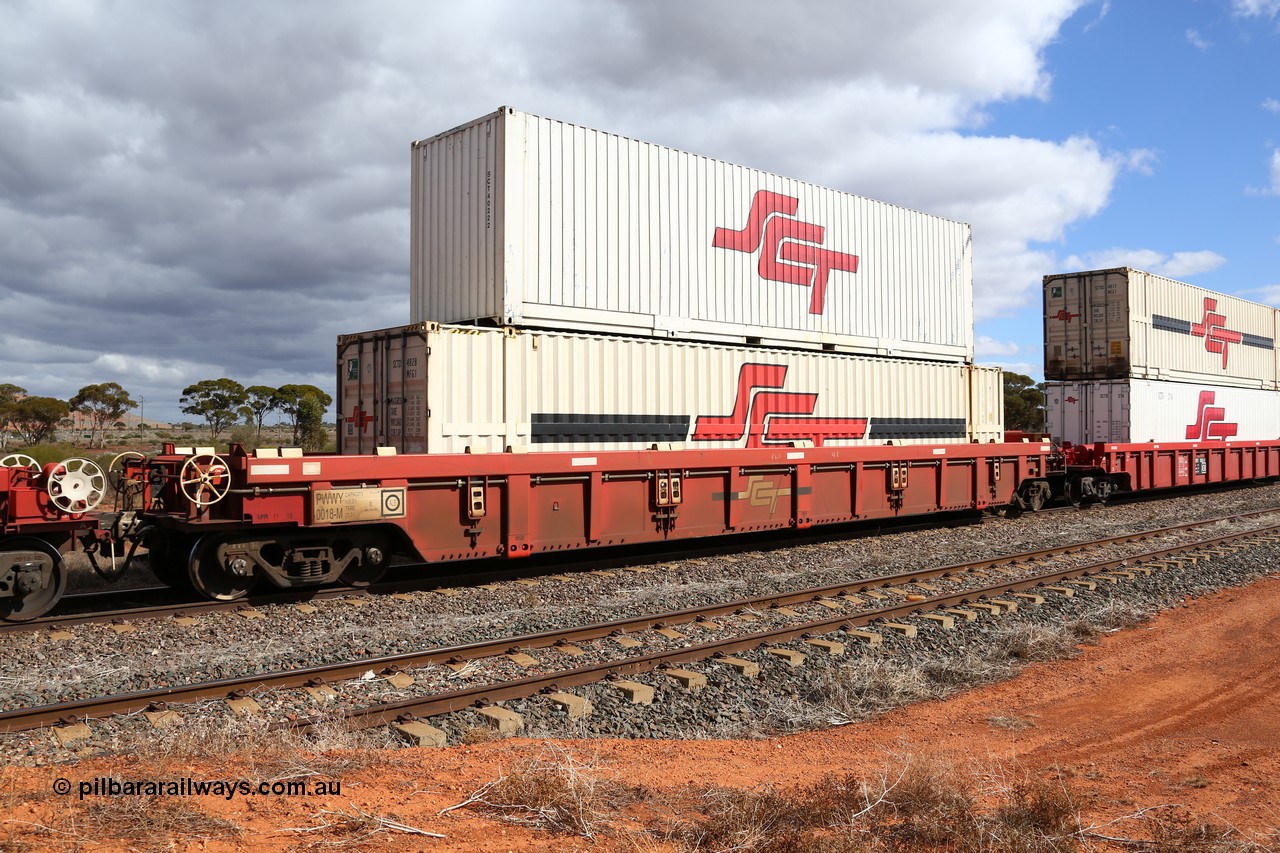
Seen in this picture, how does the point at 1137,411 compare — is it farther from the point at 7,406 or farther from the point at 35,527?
the point at 7,406

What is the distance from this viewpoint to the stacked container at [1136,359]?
838 inches

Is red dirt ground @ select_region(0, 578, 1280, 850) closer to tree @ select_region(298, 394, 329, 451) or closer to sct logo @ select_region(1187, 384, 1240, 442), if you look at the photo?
sct logo @ select_region(1187, 384, 1240, 442)

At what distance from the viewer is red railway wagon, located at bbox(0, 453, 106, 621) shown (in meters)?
8.02

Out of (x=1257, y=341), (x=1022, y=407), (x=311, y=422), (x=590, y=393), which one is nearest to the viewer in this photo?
(x=590, y=393)

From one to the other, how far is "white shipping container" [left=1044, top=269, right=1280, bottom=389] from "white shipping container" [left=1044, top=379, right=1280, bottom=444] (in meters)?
0.34

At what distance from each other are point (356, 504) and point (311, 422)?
27498 mm

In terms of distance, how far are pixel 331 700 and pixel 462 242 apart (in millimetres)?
6817

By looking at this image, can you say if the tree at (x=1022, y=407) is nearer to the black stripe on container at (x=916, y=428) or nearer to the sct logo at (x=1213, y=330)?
the sct logo at (x=1213, y=330)

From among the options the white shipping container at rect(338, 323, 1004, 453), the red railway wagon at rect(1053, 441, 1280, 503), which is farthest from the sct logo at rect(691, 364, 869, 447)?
the red railway wagon at rect(1053, 441, 1280, 503)

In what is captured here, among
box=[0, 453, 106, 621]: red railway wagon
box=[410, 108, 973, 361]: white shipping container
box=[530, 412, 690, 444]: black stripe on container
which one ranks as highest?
box=[410, 108, 973, 361]: white shipping container

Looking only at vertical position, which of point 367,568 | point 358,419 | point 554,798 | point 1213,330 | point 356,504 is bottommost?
point 554,798

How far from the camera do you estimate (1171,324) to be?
2288 cm

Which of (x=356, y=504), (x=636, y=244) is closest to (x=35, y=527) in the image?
(x=356, y=504)

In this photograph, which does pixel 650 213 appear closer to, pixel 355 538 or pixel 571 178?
pixel 571 178
